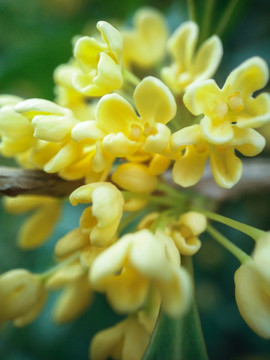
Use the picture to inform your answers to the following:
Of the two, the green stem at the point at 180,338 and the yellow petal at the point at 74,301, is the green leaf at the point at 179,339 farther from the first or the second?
the yellow petal at the point at 74,301

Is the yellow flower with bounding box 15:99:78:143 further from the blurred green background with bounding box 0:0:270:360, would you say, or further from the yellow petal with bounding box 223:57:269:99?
the blurred green background with bounding box 0:0:270:360

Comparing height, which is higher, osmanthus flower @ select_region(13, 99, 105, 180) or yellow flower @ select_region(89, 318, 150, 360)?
osmanthus flower @ select_region(13, 99, 105, 180)

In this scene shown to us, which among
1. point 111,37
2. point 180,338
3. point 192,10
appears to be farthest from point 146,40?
point 180,338

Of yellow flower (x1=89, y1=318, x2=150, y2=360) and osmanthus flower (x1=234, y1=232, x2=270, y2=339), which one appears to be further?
yellow flower (x1=89, y1=318, x2=150, y2=360)

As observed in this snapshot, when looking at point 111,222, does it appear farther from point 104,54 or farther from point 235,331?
point 235,331

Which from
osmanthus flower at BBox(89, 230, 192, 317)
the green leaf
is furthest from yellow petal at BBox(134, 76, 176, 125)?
the green leaf
